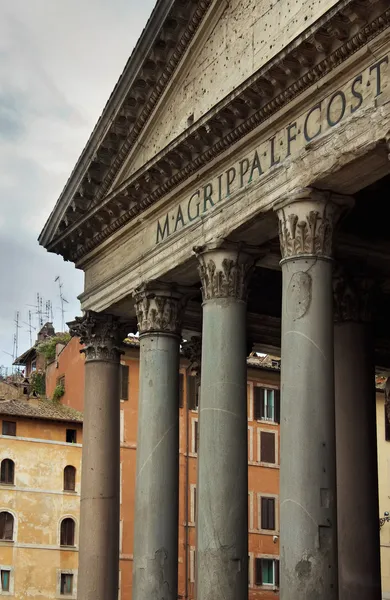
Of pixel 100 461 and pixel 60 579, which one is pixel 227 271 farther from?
pixel 60 579

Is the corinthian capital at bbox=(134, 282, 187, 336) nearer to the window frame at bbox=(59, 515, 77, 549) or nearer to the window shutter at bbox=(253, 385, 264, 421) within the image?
the window shutter at bbox=(253, 385, 264, 421)

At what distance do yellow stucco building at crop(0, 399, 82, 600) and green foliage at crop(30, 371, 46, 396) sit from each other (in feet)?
23.9

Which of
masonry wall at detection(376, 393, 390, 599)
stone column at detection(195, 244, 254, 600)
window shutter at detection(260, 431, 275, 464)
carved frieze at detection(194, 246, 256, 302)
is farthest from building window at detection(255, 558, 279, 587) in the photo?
carved frieze at detection(194, 246, 256, 302)

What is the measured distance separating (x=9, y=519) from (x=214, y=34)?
3289cm

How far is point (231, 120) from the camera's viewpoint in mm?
A: 22109

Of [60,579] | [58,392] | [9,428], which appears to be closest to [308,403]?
[60,579]

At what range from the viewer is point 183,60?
25203 millimetres

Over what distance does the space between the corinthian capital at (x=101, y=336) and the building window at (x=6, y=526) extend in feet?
84.3

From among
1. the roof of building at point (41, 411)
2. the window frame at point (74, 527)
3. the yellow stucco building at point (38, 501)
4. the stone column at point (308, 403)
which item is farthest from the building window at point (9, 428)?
the stone column at point (308, 403)

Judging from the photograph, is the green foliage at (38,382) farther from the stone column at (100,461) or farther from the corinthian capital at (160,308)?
the corinthian capital at (160,308)

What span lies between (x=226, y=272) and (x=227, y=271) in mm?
26

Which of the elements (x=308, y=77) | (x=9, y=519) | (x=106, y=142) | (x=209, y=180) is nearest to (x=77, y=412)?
(x=9, y=519)

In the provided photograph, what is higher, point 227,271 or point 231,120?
point 231,120

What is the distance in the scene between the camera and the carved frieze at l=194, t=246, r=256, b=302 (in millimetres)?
22453
